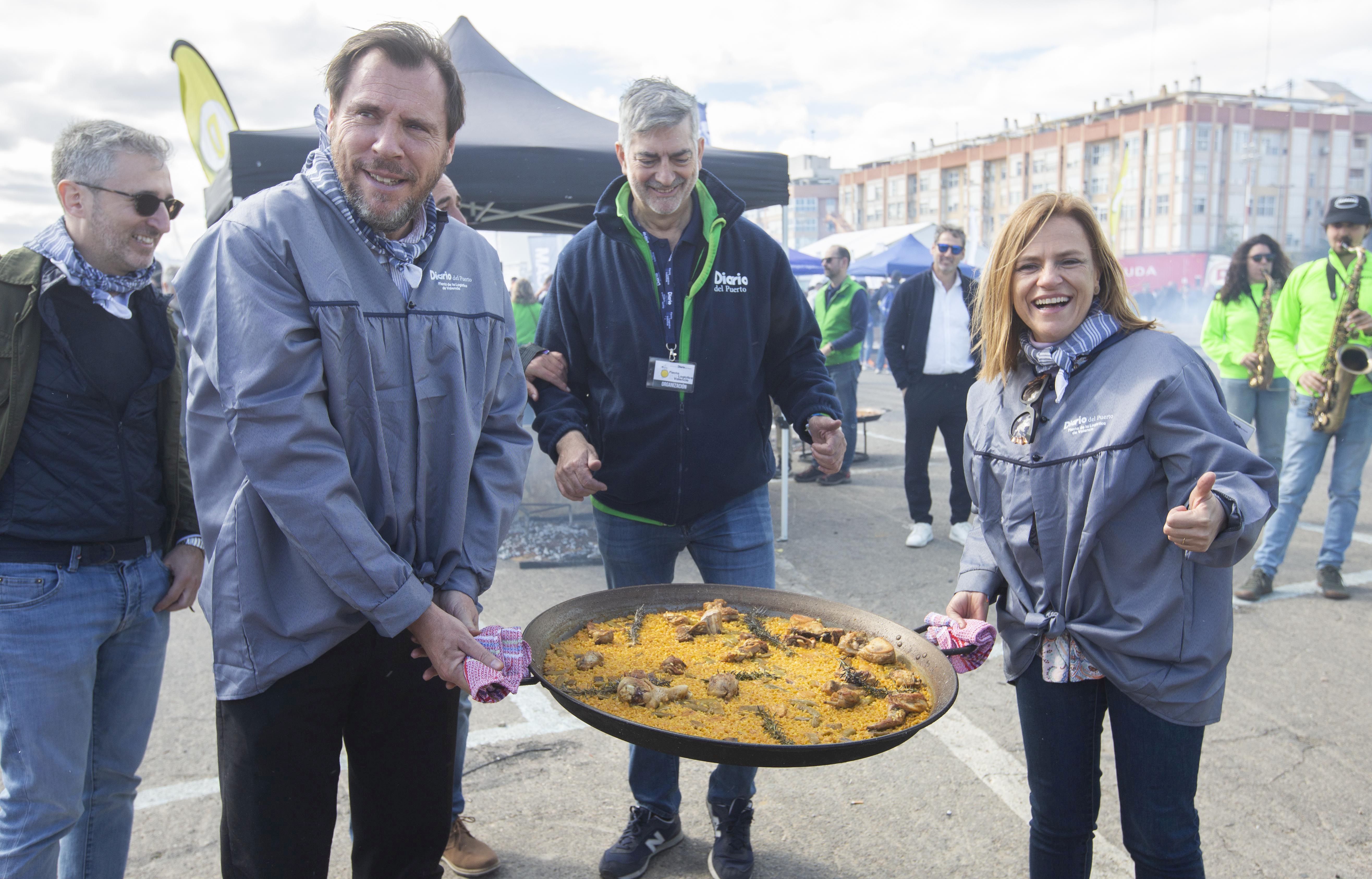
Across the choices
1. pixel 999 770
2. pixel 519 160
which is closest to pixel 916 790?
pixel 999 770

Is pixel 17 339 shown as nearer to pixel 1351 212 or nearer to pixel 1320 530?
pixel 1351 212

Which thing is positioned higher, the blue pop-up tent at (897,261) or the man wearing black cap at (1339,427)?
the blue pop-up tent at (897,261)

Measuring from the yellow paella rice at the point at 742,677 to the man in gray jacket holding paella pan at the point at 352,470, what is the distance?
365mm

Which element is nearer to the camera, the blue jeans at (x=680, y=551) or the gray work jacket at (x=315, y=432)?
the gray work jacket at (x=315, y=432)

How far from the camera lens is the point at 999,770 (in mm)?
3582

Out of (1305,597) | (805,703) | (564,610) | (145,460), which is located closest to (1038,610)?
(805,703)

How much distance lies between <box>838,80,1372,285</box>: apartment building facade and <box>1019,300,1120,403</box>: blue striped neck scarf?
66.9 m

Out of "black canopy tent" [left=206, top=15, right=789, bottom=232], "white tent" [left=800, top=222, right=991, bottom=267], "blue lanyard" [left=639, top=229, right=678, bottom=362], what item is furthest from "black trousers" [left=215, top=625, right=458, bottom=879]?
"white tent" [left=800, top=222, right=991, bottom=267]

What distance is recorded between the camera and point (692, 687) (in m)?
2.12

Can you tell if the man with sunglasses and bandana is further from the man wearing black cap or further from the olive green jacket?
the man wearing black cap

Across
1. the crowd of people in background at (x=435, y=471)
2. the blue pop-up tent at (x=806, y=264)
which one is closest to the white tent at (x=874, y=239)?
the blue pop-up tent at (x=806, y=264)

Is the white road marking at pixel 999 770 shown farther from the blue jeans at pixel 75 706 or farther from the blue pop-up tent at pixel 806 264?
the blue pop-up tent at pixel 806 264

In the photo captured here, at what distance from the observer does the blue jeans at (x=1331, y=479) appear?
559cm

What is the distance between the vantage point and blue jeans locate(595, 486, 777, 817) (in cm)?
297
